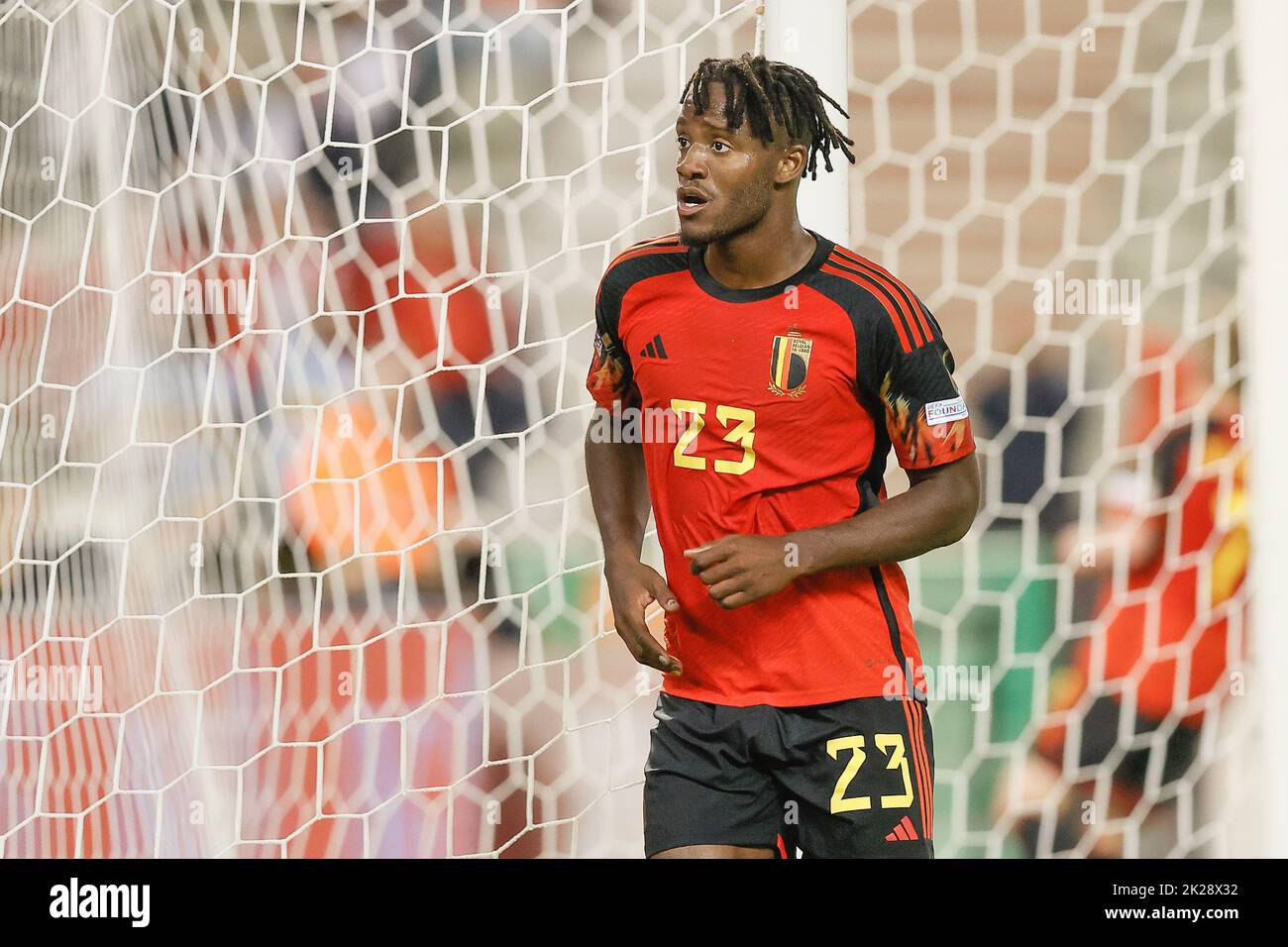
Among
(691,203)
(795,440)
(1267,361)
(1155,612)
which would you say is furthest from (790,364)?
(1155,612)

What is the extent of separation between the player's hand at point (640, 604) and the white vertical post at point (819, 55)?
23.2 inches

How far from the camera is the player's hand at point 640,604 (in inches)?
61.9

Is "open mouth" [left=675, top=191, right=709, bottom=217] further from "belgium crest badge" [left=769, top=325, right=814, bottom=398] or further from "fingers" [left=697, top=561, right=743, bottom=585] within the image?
"fingers" [left=697, top=561, right=743, bottom=585]

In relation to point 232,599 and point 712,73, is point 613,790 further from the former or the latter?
point 712,73

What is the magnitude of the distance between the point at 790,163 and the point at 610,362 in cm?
32

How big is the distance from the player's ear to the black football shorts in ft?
1.92

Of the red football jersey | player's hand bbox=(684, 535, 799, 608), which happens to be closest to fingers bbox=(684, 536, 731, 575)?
player's hand bbox=(684, 535, 799, 608)

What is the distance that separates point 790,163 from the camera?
1597 millimetres

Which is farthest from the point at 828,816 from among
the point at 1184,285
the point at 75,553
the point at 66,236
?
the point at 66,236

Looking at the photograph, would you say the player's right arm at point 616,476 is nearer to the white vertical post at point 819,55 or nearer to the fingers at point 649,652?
the fingers at point 649,652

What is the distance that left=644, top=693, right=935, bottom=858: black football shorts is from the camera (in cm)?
154

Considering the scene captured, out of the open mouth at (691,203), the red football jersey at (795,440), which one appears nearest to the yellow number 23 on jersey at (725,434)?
the red football jersey at (795,440)

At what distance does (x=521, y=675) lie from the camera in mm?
2410

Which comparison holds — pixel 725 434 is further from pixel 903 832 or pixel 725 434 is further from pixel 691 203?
pixel 903 832
